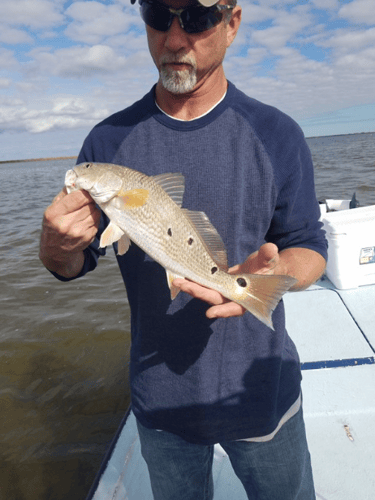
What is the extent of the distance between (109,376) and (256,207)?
591cm

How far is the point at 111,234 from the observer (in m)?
2.25

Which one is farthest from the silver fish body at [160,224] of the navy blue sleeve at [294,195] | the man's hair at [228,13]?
the man's hair at [228,13]

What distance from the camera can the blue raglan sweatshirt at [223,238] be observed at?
2373 mm

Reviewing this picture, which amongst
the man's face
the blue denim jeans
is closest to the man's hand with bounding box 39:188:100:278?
the man's face

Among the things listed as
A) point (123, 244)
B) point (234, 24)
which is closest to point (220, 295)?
point (123, 244)

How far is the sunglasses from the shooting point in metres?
2.30

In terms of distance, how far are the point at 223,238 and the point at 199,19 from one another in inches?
52.8

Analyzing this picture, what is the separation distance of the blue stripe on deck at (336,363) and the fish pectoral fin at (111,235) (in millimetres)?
3299

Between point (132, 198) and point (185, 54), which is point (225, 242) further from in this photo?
point (185, 54)

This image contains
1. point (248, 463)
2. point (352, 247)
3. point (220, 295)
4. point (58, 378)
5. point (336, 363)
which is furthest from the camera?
point (58, 378)

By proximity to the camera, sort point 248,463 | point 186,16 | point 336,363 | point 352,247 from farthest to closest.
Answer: point 352,247 → point 336,363 → point 248,463 → point 186,16

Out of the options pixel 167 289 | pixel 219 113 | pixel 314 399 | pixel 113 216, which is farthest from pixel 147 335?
pixel 314 399

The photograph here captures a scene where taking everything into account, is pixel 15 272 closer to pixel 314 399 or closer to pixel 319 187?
pixel 314 399

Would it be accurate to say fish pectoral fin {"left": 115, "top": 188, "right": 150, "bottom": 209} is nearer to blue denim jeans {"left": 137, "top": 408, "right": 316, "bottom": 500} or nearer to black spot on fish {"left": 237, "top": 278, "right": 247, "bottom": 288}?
black spot on fish {"left": 237, "top": 278, "right": 247, "bottom": 288}
